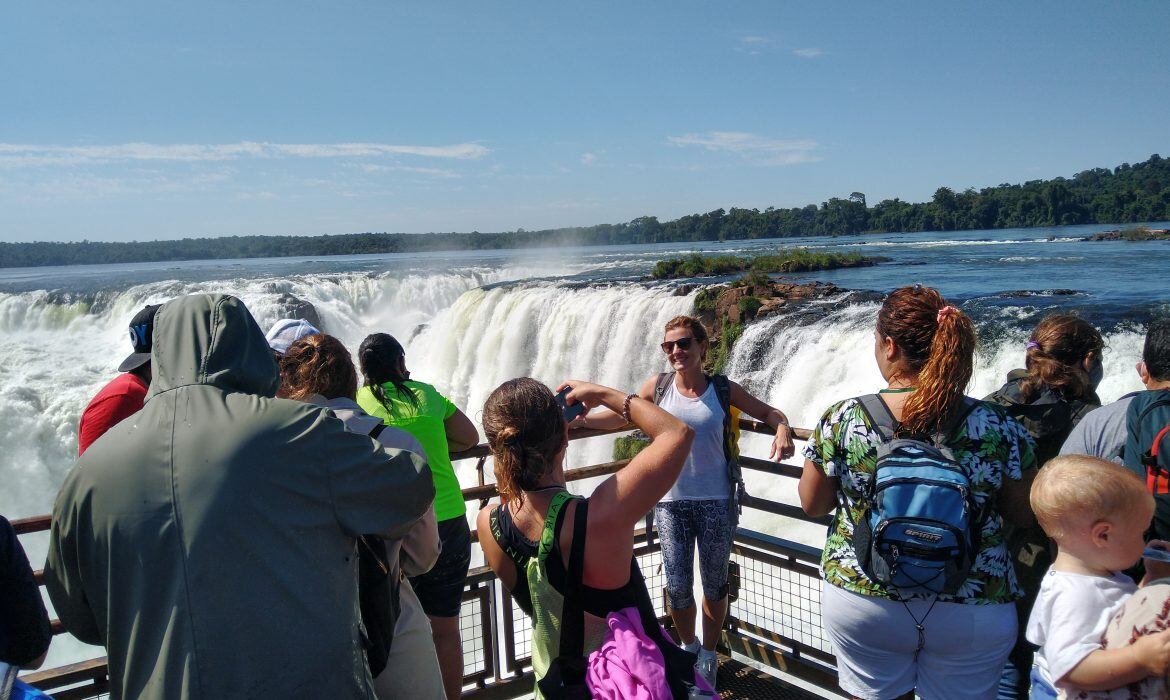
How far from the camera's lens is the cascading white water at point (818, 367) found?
8570 mm

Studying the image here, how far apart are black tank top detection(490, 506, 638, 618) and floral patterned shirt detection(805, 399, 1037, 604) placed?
0.74m

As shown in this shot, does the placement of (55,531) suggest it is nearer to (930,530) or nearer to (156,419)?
(156,419)

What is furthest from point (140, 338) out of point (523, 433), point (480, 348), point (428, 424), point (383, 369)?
point (480, 348)

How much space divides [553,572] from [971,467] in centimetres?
118

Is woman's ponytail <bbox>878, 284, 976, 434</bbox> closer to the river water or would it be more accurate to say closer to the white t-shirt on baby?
the white t-shirt on baby

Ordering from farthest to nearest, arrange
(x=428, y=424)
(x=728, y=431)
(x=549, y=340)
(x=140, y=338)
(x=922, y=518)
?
1. (x=549, y=340)
2. (x=728, y=431)
3. (x=428, y=424)
4. (x=140, y=338)
5. (x=922, y=518)

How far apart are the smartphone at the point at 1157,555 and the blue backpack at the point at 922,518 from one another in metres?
0.38

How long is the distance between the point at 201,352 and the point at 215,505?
34 cm

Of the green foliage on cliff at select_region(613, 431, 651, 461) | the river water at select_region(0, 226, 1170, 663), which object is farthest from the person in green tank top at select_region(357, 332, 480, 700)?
the green foliage on cliff at select_region(613, 431, 651, 461)

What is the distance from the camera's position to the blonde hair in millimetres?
1751

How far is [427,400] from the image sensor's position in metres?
2.79

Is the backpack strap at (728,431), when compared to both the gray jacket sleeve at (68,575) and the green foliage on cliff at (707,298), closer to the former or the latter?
the gray jacket sleeve at (68,575)

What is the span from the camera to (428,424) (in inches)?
108

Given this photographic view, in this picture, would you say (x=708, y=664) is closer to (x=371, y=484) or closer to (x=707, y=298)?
(x=371, y=484)
